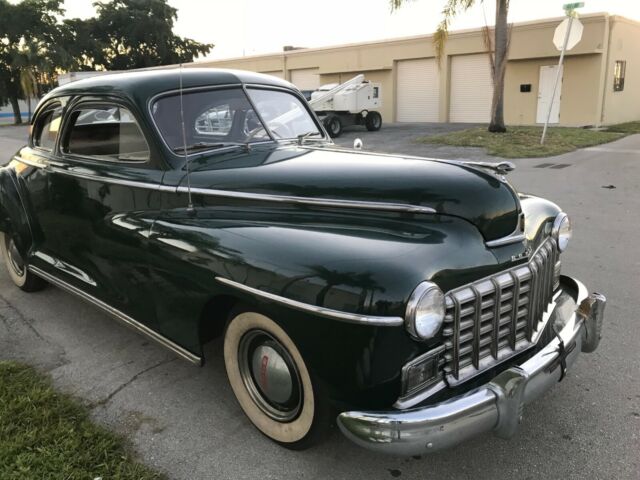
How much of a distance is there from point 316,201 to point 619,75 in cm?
2307

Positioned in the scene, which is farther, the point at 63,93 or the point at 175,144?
the point at 63,93

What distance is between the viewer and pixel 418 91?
999 inches

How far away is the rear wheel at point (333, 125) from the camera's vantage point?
1947cm

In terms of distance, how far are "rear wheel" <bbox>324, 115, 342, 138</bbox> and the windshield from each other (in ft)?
51.9

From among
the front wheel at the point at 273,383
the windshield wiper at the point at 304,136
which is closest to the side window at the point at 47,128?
the windshield wiper at the point at 304,136

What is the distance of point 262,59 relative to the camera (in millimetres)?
30594

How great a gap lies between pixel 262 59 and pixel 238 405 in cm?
2988

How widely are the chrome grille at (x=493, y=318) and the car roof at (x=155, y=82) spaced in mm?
2233

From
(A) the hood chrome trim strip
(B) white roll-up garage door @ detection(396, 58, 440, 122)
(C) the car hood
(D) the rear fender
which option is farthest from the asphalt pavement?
(B) white roll-up garage door @ detection(396, 58, 440, 122)

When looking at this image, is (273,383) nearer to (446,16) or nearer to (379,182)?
(379,182)

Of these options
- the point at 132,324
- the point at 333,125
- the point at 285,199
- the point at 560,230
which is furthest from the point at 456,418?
the point at 333,125

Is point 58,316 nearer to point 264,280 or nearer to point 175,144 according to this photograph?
point 175,144

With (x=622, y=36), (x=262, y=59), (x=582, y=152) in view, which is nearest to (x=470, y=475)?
(x=582, y=152)

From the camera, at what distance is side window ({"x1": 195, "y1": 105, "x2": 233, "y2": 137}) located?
11.3 feet
